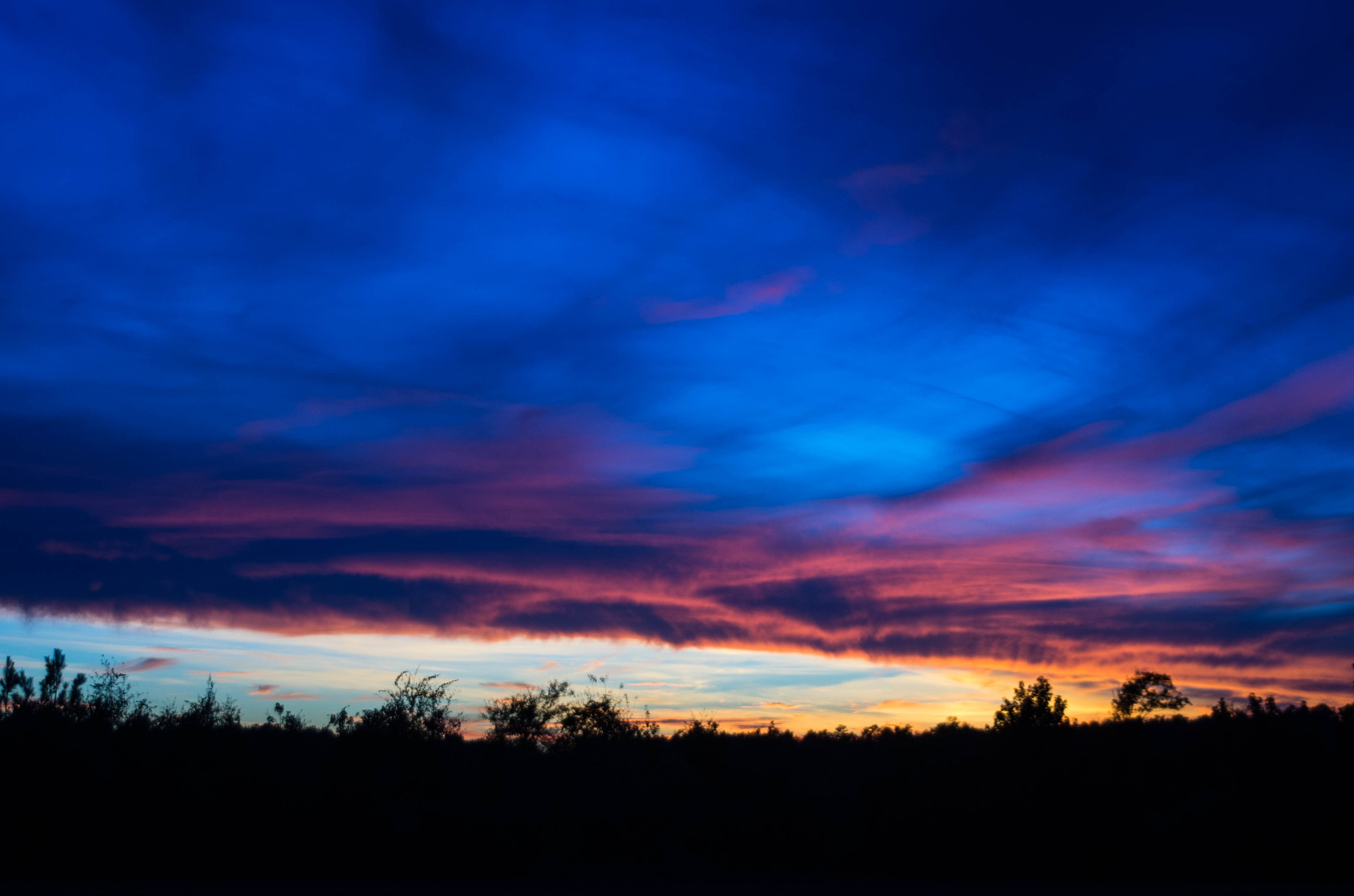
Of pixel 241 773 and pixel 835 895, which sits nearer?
pixel 835 895

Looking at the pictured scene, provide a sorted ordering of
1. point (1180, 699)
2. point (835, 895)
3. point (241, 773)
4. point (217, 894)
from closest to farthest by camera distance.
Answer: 1. point (217, 894)
2. point (835, 895)
3. point (241, 773)
4. point (1180, 699)

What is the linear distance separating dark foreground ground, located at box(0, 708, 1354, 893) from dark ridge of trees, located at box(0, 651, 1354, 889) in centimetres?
5

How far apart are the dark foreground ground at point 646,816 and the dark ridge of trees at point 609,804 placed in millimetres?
50

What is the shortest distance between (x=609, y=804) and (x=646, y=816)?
843 millimetres

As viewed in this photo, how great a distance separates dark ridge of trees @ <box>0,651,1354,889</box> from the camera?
18.2 metres

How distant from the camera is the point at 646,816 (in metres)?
21.0

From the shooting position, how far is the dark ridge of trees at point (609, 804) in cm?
1825

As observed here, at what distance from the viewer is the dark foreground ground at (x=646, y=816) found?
17.9 meters

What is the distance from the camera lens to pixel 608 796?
21.5 metres

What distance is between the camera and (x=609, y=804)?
2122 centimetres

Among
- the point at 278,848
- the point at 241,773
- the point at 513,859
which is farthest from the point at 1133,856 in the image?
the point at 241,773

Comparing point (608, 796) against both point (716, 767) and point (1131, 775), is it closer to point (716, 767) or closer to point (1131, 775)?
point (716, 767)

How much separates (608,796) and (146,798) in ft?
29.6

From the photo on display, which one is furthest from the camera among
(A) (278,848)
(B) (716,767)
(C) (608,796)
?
(B) (716,767)
